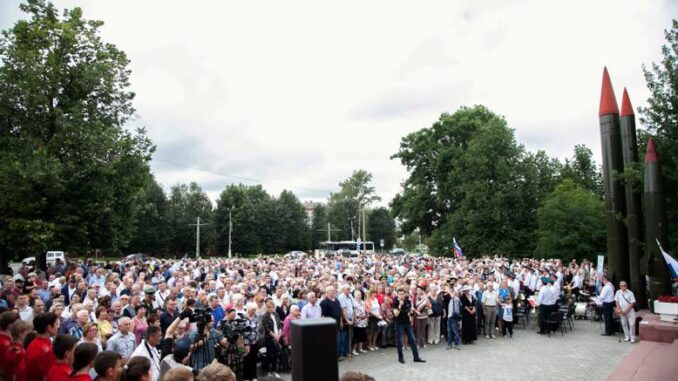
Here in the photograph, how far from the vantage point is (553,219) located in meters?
30.5

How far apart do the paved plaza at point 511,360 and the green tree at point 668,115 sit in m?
6.93

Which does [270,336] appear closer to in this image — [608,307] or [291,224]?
[608,307]

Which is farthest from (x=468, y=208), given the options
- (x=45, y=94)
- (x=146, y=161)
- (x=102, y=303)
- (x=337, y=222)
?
(x=337, y=222)

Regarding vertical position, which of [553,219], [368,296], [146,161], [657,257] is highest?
[146,161]

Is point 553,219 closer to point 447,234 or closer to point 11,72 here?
point 447,234

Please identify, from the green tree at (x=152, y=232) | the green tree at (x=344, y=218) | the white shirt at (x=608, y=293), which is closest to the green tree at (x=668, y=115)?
the white shirt at (x=608, y=293)

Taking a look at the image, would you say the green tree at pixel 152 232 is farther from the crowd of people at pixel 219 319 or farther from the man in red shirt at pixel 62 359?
the man in red shirt at pixel 62 359

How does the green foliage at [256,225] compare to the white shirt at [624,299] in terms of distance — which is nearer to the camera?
the white shirt at [624,299]

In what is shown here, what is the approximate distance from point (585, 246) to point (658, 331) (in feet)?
57.7

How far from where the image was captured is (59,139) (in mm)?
20266

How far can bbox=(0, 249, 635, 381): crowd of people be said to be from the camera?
5.23 metres

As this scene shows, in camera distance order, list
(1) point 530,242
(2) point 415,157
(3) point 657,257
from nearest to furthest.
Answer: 1. (3) point 657,257
2. (1) point 530,242
3. (2) point 415,157

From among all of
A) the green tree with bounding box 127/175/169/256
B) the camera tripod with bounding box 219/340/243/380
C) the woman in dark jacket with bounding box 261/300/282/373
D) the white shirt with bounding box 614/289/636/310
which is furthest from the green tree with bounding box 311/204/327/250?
the camera tripod with bounding box 219/340/243/380

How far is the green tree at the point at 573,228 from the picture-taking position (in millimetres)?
29656
